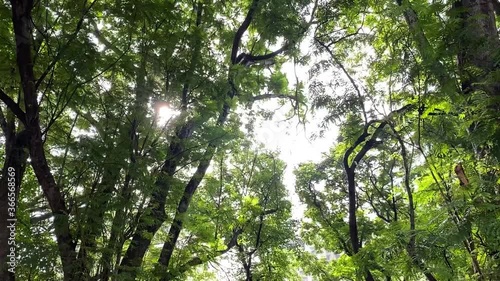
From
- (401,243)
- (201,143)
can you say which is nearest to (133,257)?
(201,143)

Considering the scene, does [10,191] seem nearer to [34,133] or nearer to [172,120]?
[34,133]

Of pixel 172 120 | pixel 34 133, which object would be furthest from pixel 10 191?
pixel 172 120

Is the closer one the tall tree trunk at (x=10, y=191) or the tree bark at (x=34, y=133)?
the tree bark at (x=34, y=133)

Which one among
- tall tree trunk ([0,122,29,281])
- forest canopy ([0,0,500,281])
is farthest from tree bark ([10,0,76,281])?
tall tree trunk ([0,122,29,281])

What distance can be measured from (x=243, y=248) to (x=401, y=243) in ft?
17.4

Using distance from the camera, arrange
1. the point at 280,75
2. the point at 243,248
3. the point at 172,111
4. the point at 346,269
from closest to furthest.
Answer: the point at 172,111 < the point at 346,269 < the point at 280,75 < the point at 243,248

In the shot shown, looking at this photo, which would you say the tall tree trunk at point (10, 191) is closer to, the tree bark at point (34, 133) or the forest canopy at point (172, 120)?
the forest canopy at point (172, 120)

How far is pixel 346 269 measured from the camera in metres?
5.28

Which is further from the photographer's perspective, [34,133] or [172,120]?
[172,120]

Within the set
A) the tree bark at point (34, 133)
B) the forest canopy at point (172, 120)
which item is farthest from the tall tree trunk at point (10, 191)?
the tree bark at point (34, 133)

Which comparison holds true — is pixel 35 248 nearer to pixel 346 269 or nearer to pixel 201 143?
pixel 201 143

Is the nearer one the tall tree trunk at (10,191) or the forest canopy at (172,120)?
the forest canopy at (172,120)

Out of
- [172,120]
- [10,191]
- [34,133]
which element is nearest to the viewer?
[34,133]

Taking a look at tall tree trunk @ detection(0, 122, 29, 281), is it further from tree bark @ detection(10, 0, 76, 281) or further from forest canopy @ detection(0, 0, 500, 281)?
tree bark @ detection(10, 0, 76, 281)
